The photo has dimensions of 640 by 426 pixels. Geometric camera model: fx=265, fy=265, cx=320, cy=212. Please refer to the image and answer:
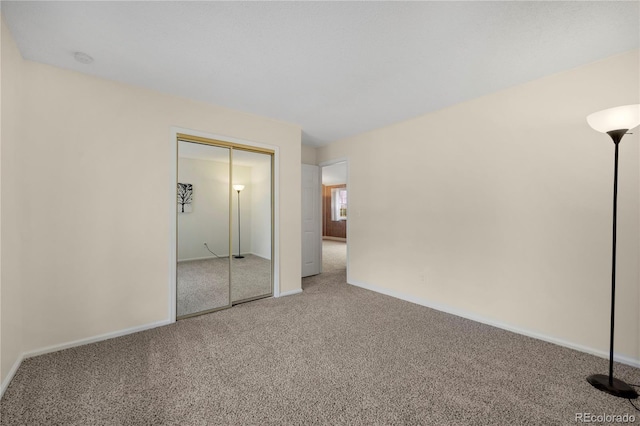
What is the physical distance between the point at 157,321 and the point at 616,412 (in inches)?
147

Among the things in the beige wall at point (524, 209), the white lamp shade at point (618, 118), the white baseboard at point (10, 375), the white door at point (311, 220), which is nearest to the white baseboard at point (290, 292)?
the white door at point (311, 220)

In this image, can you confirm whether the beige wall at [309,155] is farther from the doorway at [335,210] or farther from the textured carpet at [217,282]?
the doorway at [335,210]

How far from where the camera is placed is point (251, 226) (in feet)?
12.0

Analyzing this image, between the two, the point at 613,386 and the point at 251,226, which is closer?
the point at 613,386

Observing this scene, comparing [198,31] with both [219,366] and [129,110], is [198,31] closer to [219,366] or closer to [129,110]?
[129,110]

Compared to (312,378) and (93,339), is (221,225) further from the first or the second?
(312,378)

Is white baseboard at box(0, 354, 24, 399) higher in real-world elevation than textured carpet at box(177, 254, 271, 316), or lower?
lower

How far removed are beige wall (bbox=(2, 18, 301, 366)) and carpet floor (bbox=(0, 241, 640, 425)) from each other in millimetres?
332

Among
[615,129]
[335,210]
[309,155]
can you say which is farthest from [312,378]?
[335,210]

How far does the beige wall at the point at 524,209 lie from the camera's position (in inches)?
86.9

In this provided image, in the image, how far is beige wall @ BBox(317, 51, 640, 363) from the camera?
2.21 meters

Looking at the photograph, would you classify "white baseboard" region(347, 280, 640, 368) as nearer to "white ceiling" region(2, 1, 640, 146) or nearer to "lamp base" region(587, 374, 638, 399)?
"lamp base" region(587, 374, 638, 399)

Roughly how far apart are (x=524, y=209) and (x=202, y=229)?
3.53m

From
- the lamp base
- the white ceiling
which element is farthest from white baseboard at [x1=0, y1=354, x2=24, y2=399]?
the lamp base
